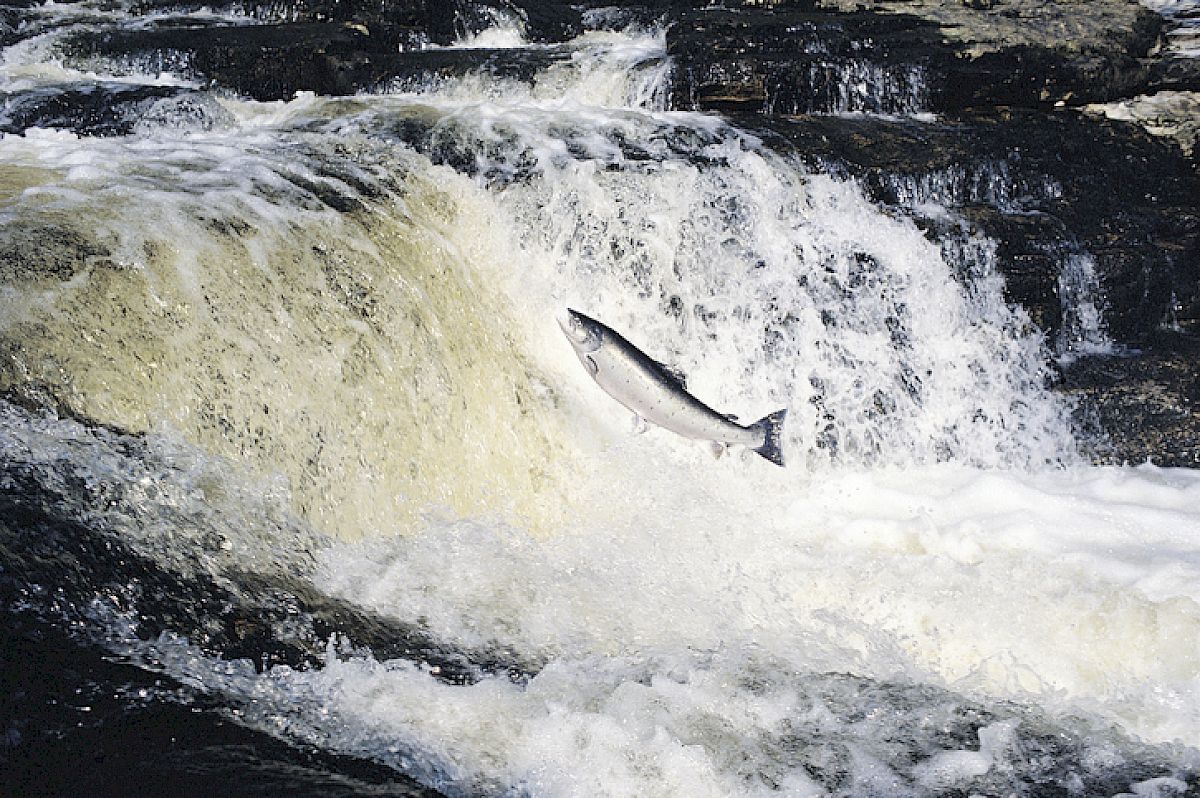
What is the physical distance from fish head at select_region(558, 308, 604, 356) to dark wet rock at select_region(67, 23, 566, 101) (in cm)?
420

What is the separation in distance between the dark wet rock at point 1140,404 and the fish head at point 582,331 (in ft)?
10.6

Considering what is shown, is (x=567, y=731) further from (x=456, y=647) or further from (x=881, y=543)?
(x=881, y=543)

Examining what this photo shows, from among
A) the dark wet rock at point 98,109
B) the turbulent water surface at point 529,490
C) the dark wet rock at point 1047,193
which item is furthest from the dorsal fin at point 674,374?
the dark wet rock at point 98,109

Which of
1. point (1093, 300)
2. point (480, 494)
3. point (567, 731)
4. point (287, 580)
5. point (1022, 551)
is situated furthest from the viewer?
point (1093, 300)

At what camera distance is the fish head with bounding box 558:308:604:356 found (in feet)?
14.9

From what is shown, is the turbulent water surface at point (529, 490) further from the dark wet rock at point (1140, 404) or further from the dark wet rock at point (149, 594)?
the dark wet rock at point (1140, 404)

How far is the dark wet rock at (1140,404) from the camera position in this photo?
6.29 metres

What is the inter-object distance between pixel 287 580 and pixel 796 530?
8.73 feet

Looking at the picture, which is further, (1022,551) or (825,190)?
(825,190)

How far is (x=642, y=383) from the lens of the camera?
15.5 feet

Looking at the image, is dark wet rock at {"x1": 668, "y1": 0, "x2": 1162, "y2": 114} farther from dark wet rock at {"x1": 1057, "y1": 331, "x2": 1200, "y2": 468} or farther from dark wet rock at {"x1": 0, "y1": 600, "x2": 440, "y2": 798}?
dark wet rock at {"x1": 0, "y1": 600, "x2": 440, "y2": 798}

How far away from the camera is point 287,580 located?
11.3ft

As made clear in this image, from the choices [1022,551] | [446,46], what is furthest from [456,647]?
[446,46]

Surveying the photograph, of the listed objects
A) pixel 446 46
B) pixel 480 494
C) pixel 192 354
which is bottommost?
pixel 480 494
